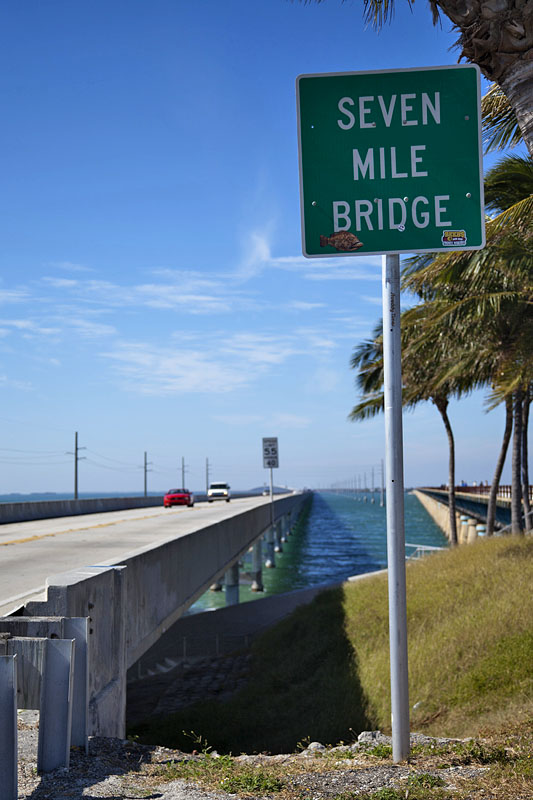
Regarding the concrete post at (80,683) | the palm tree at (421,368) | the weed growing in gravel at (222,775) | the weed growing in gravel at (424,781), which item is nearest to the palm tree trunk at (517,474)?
the palm tree at (421,368)

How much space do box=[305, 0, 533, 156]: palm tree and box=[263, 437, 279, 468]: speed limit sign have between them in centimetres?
2318

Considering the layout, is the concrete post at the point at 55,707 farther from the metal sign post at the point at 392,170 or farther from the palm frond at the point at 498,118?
the palm frond at the point at 498,118

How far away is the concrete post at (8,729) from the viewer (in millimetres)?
3871

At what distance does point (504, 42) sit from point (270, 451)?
23.9 meters

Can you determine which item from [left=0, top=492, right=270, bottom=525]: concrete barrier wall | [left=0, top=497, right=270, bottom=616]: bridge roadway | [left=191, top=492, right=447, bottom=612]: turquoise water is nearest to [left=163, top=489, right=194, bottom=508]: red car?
[left=0, top=492, right=270, bottom=525]: concrete barrier wall

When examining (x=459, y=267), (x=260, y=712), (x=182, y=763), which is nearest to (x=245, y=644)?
(x=260, y=712)

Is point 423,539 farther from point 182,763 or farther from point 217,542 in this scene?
point 182,763

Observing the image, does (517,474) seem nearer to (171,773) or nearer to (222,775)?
(222,775)

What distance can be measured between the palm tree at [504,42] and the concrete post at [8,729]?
5693mm

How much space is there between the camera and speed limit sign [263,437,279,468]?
96.1 feet

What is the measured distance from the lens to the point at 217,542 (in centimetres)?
1597

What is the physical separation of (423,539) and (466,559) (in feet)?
192

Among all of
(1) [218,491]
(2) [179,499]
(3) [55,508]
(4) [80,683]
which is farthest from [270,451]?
(1) [218,491]

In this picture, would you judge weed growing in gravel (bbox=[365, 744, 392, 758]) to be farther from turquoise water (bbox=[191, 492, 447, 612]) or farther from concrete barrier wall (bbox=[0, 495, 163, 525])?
turquoise water (bbox=[191, 492, 447, 612])
